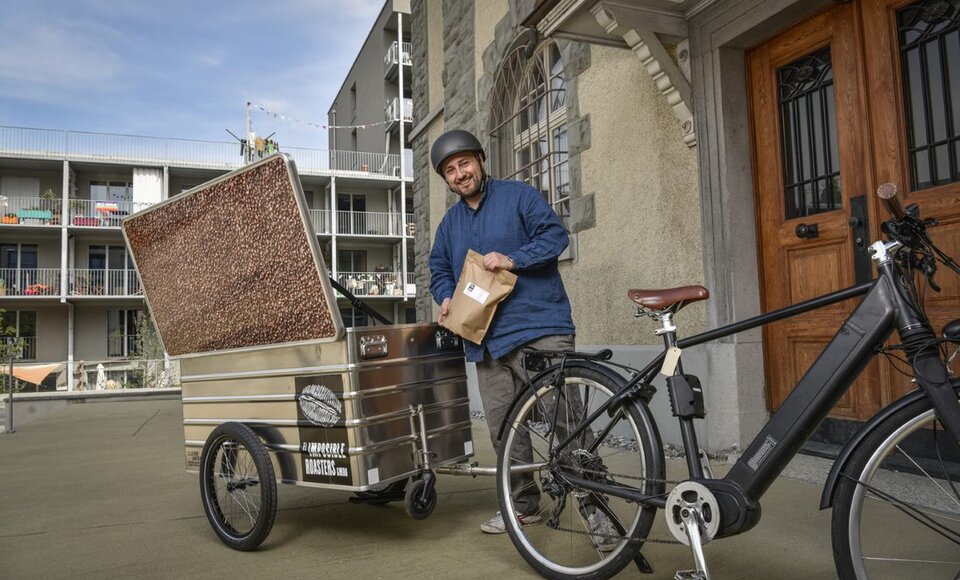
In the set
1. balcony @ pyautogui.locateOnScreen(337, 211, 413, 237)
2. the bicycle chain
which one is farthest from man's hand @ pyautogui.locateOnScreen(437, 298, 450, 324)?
balcony @ pyautogui.locateOnScreen(337, 211, 413, 237)

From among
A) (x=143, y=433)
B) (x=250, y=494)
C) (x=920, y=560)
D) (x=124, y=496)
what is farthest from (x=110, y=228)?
(x=920, y=560)

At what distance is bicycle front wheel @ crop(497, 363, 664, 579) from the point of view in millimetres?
2441

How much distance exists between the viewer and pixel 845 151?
411 centimetres

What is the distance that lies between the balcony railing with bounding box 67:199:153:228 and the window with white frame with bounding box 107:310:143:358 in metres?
3.54

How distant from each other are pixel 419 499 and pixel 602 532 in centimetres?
80

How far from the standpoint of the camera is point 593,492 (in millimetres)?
2631

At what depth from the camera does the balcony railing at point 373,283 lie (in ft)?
98.9

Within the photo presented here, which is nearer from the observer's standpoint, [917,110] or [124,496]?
[917,110]

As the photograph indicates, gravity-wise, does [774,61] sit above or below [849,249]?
above

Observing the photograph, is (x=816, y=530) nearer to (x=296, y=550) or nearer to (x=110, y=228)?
(x=296, y=550)

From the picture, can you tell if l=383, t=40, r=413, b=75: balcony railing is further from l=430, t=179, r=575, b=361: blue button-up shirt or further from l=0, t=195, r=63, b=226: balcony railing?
l=430, t=179, r=575, b=361: blue button-up shirt

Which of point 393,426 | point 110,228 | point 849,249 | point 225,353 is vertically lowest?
point 393,426

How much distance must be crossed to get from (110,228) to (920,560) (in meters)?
29.9

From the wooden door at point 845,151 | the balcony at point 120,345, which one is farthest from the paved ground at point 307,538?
the balcony at point 120,345
